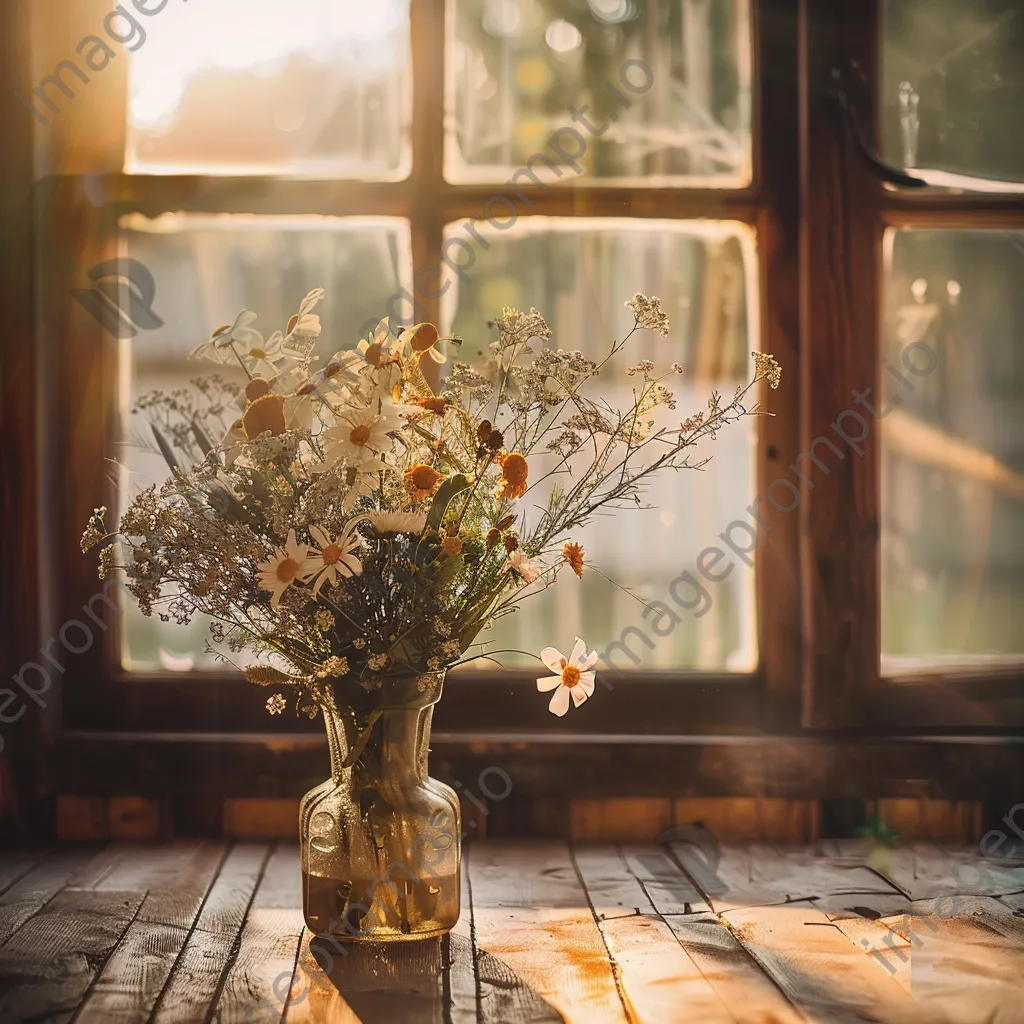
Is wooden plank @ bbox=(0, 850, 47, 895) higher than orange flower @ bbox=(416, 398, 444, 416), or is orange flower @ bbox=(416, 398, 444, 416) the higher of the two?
orange flower @ bbox=(416, 398, 444, 416)

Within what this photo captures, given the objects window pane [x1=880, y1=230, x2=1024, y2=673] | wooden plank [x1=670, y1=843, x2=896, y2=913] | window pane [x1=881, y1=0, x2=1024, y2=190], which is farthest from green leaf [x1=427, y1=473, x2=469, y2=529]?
window pane [x1=881, y1=0, x2=1024, y2=190]

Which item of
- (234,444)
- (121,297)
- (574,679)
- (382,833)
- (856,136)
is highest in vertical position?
(856,136)

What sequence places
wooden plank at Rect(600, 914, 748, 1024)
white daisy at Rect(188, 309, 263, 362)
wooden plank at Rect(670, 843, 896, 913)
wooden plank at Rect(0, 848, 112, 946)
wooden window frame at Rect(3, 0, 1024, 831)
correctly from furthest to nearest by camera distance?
wooden window frame at Rect(3, 0, 1024, 831)
wooden plank at Rect(670, 843, 896, 913)
wooden plank at Rect(0, 848, 112, 946)
white daisy at Rect(188, 309, 263, 362)
wooden plank at Rect(600, 914, 748, 1024)

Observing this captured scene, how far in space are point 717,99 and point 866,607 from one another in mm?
828

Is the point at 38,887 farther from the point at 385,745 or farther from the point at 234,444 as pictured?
the point at 234,444

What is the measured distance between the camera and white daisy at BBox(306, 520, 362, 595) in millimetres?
1005

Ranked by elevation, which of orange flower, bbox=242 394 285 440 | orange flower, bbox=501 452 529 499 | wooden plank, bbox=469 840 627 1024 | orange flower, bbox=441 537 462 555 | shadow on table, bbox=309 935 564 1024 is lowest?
wooden plank, bbox=469 840 627 1024

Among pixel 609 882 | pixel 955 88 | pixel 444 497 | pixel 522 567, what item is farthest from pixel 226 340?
pixel 955 88

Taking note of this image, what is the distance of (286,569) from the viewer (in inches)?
39.4

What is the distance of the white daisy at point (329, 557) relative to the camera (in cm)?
100

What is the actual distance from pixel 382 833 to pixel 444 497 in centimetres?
36

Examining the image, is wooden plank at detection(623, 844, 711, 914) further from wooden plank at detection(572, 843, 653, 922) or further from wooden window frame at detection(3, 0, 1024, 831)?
wooden window frame at detection(3, 0, 1024, 831)

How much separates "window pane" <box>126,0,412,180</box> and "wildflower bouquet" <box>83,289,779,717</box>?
653 millimetres

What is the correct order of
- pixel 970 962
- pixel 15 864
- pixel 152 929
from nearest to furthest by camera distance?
pixel 970 962 < pixel 152 929 < pixel 15 864
